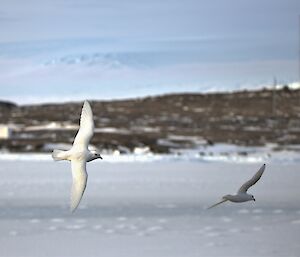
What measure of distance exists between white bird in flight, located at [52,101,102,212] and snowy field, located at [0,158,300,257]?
6188mm

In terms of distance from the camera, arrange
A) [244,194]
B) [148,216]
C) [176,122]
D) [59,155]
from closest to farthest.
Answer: [59,155] < [244,194] < [148,216] < [176,122]

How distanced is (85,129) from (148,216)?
984cm

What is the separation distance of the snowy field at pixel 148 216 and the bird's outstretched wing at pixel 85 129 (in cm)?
616

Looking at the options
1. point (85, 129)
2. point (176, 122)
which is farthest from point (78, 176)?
point (176, 122)

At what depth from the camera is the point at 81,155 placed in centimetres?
652

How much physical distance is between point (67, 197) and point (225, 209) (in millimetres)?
3965

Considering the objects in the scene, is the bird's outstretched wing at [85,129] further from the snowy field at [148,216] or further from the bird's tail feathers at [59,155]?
the snowy field at [148,216]

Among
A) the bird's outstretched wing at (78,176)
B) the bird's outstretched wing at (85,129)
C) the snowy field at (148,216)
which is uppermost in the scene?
the bird's outstretched wing at (85,129)

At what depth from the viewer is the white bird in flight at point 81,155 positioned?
6.43 meters

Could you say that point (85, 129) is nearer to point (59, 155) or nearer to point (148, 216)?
point (59, 155)

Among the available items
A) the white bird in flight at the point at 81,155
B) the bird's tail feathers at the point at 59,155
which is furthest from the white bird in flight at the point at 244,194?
the bird's tail feathers at the point at 59,155

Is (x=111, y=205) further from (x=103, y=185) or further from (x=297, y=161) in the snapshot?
(x=297, y=161)

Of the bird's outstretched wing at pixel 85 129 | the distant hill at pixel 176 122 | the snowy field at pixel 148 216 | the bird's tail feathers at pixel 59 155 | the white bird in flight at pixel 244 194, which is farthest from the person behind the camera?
the distant hill at pixel 176 122

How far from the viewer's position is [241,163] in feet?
103
